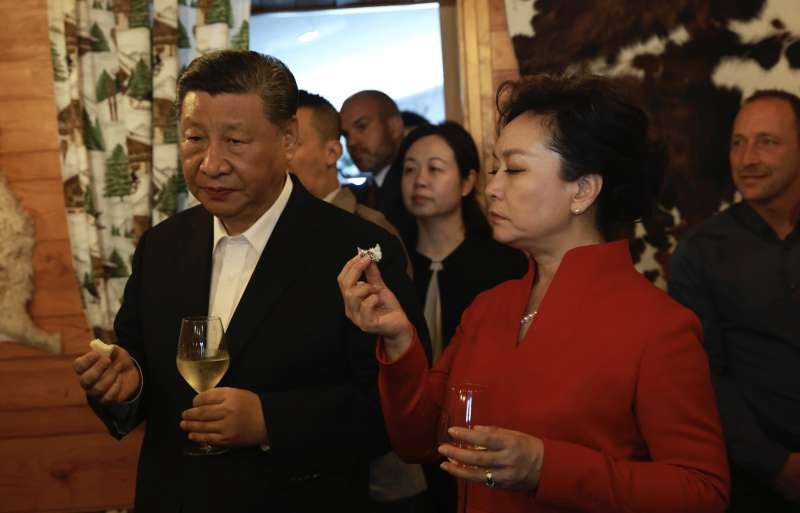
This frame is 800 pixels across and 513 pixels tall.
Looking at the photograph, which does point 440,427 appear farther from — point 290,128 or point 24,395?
point 24,395

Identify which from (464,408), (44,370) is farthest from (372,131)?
(464,408)

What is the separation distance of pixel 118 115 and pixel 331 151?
837 millimetres

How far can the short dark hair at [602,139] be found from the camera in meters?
1.62

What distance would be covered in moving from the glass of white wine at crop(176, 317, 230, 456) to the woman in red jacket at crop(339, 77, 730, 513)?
30 cm

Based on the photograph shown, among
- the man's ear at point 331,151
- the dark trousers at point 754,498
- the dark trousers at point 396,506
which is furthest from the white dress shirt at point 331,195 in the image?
the dark trousers at point 754,498

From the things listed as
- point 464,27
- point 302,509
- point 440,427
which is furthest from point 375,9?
point 440,427

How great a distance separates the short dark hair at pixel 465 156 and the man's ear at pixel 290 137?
117 centimetres

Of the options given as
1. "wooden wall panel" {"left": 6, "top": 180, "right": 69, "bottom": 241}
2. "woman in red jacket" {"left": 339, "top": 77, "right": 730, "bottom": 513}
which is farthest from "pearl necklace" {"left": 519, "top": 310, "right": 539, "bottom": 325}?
"wooden wall panel" {"left": 6, "top": 180, "right": 69, "bottom": 241}

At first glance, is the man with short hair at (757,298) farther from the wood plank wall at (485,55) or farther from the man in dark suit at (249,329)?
the man in dark suit at (249,329)

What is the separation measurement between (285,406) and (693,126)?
2183 millimetres

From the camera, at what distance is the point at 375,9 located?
3.90m

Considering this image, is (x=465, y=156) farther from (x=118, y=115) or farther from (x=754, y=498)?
(x=754, y=498)

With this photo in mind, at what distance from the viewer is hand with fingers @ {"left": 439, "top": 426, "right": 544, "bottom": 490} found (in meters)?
1.30

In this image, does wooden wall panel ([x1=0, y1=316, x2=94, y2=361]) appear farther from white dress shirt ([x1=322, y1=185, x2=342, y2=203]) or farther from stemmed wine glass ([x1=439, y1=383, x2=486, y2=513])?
stemmed wine glass ([x1=439, y1=383, x2=486, y2=513])
